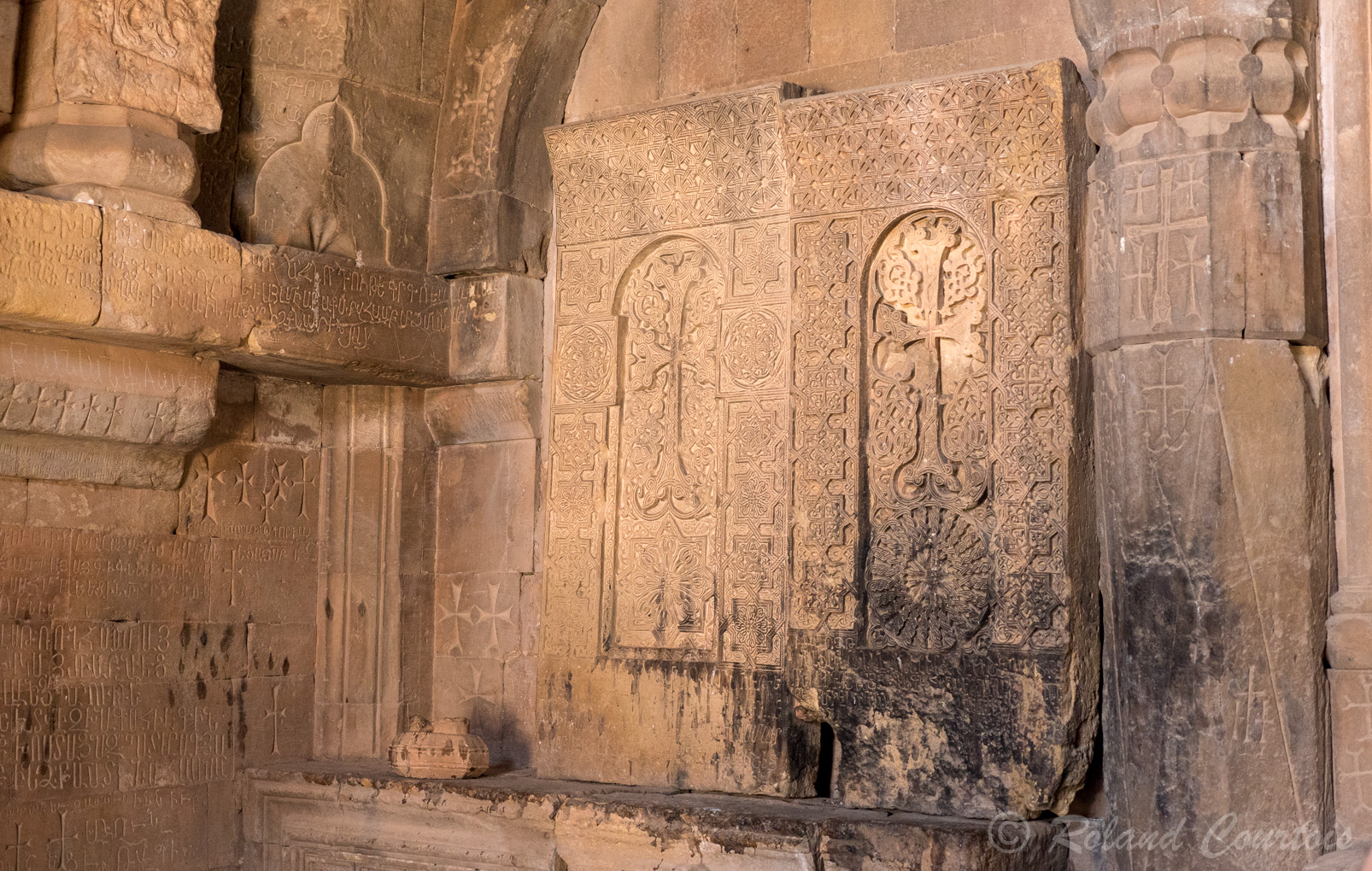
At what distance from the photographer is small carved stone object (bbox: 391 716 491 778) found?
5.11 m

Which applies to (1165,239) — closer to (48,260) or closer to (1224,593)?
(1224,593)

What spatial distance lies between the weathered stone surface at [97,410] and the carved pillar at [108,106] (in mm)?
517

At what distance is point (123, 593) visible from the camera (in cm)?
519

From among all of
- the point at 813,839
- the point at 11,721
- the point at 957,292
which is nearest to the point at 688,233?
the point at 957,292

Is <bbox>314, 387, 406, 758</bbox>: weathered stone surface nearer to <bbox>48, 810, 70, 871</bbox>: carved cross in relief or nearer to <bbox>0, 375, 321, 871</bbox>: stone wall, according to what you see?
<bbox>0, 375, 321, 871</bbox>: stone wall

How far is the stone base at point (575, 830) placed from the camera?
4.11 metres

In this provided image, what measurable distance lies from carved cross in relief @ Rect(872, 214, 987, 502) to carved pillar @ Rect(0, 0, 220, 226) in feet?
7.67

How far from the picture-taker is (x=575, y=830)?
4668 mm

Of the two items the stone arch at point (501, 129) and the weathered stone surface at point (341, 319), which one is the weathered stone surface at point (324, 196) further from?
the stone arch at point (501, 129)

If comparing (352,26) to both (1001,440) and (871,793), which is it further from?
(871,793)

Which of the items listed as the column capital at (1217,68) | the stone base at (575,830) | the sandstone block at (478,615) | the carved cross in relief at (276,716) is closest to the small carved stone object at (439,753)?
the stone base at (575,830)

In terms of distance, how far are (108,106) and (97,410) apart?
99cm

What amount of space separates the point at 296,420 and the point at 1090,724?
329cm

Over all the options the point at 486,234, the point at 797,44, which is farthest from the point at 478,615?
the point at 797,44
